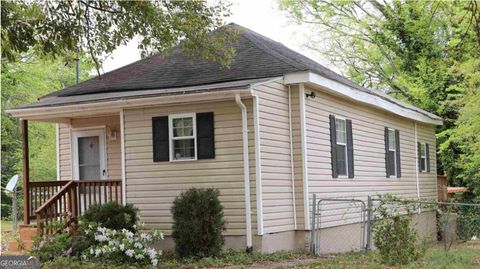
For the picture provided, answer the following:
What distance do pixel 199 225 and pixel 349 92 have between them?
5.40 m

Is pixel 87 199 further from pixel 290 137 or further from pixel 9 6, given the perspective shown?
pixel 9 6

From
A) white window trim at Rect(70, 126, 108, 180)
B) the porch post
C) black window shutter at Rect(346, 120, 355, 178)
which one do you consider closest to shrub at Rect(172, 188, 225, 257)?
white window trim at Rect(70, 126, 108, 180)

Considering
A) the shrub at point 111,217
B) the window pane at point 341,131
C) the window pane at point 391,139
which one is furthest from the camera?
the window pane at point 391,139

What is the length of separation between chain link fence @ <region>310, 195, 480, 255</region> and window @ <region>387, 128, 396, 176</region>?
1.32 metres

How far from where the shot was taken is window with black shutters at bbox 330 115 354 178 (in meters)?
14.3

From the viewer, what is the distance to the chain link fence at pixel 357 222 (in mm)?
12391

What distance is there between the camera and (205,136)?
12.0 meters

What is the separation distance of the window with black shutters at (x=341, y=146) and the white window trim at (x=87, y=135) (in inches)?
199

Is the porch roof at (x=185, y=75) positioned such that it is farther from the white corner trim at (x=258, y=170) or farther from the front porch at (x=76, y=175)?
the front porch at (x=76, y=175)

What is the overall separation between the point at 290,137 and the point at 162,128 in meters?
2.60

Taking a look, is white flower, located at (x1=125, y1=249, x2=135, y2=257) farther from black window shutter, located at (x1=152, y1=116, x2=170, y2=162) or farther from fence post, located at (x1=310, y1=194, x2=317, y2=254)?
fence post, located at (x1=310, y1=194, x2=317, y2=254)

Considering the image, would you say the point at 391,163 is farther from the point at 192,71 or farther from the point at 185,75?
the point at 185,75

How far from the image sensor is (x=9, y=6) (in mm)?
8844

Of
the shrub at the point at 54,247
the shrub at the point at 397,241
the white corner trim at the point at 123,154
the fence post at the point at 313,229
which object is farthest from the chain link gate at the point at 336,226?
the shrub at the point at 54,247
